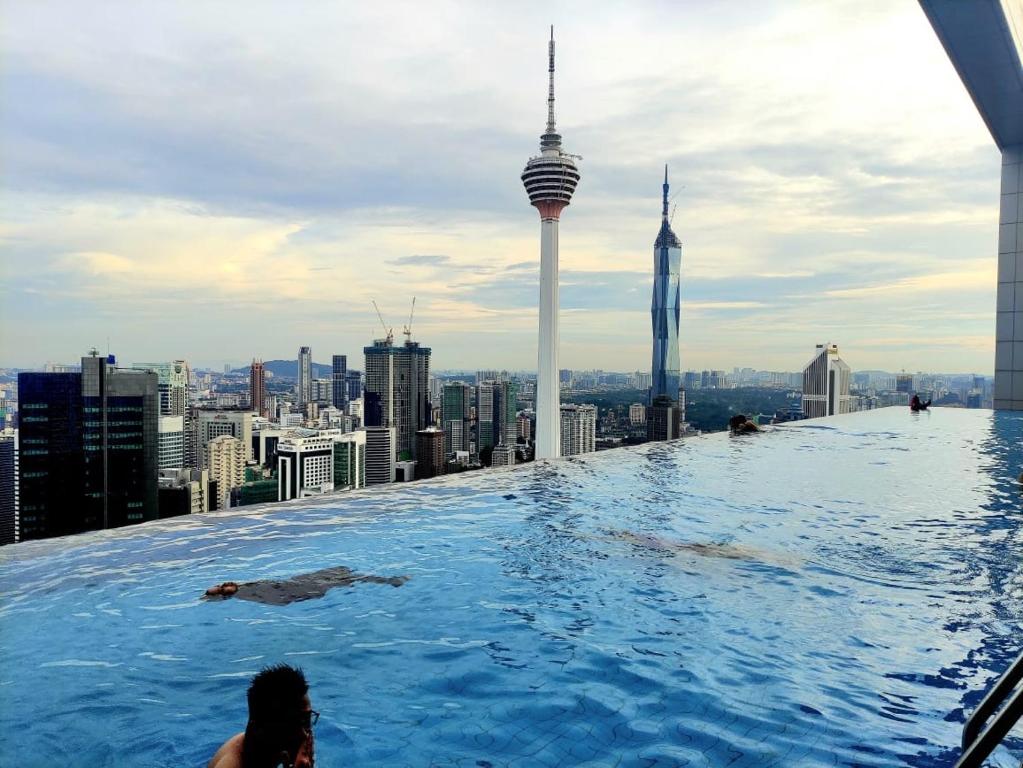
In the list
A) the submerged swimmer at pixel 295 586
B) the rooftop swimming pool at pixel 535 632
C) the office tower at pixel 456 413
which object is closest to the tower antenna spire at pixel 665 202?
the office tower at pixel 456 413

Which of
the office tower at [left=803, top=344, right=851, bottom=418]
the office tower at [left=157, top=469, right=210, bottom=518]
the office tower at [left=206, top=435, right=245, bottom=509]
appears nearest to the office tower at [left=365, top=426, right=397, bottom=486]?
the office tower at [left=206, top=435, right=245, bottom=509]

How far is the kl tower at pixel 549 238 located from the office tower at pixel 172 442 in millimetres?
38197

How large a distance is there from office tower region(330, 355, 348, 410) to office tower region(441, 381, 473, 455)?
43.2ft

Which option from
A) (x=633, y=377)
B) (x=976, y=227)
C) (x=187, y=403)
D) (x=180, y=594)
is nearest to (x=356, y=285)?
(x=187, y=403)

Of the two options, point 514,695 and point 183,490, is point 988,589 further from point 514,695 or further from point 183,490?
point 183,490

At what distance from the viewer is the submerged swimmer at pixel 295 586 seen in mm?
3629

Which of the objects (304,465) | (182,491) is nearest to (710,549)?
(182,491)

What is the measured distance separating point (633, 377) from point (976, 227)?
49.8 meters

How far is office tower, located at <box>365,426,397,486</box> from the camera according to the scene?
4728 cm

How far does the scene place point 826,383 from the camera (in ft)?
77.9

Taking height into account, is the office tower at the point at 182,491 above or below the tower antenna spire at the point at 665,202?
below

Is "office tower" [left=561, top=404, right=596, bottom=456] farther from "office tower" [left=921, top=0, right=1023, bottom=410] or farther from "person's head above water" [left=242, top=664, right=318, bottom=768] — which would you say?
"person's head above water" [left=242, top=664, right=318, bottom=768]

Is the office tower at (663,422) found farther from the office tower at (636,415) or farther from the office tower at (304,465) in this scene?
the office tower at (304,465)

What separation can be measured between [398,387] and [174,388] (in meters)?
28.9
